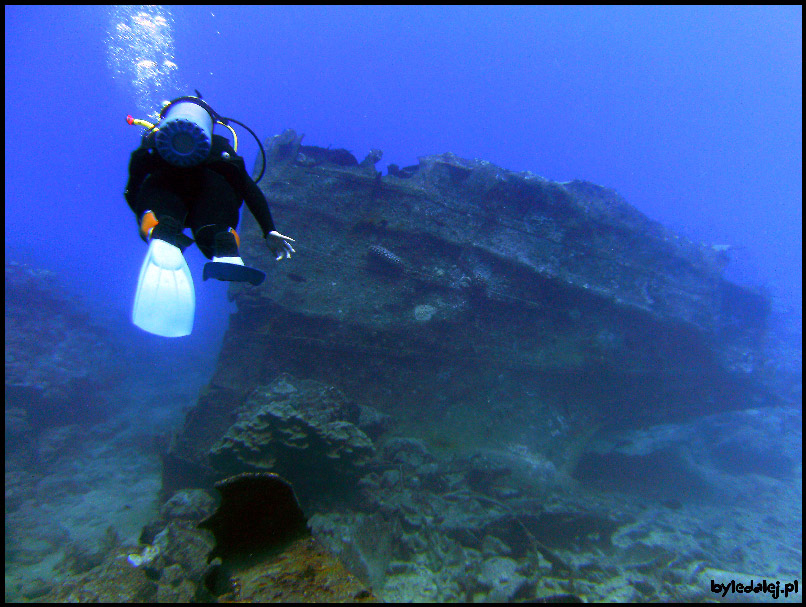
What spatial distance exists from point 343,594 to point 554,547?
22.5ft

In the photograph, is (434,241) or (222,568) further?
(434,241)

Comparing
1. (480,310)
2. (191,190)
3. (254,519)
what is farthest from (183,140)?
(480,310)

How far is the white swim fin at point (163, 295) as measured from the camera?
2.20 m

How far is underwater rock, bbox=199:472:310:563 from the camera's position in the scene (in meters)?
2.10

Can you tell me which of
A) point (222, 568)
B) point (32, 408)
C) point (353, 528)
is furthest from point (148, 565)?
point (32, 408)

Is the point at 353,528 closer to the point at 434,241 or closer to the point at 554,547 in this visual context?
the point at 554,547

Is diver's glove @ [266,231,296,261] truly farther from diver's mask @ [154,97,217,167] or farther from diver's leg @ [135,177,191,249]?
diver's mask @ [154,97,217,167]

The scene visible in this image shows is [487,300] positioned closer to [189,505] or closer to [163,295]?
[189,505]

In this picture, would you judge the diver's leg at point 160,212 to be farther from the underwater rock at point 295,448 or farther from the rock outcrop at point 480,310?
the rock outcrop at point 480,310

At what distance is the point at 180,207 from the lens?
238 centimetres

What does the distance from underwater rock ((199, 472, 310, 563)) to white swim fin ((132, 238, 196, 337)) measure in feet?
3.77

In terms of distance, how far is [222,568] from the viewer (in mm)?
2107

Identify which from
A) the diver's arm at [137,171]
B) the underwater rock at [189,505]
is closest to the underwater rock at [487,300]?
the underwater rock at [189,505]

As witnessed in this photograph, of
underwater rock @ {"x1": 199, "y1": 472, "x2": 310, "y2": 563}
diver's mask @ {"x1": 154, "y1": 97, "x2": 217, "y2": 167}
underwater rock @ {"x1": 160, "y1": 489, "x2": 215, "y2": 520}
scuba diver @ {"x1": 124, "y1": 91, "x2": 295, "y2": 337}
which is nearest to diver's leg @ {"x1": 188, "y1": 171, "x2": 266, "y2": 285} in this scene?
scuba diver @ {"x1": 124, "y1": 91, "x2": 295, "y2": 337}
